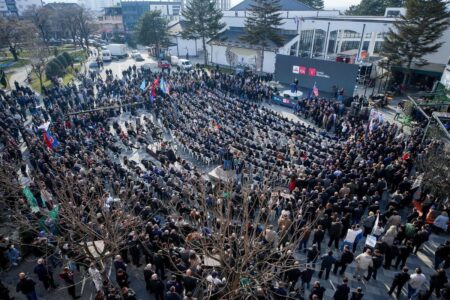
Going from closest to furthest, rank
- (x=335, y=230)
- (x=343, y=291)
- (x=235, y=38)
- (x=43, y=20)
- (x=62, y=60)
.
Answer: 1. (x=343, y=291)
2. (x=335, y=230)
3. (x=62, y=60)
4. (x=235, y=38)
5. (x=43, y=20)

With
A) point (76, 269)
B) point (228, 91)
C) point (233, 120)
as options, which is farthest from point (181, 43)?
point (76, 269)

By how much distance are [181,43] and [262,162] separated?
143ft

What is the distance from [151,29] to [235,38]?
47.7 ft

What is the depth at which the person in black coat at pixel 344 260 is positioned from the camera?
33.9 feet

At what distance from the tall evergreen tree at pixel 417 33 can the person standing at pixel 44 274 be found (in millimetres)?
33558

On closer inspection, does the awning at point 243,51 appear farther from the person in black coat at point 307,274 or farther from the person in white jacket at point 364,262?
the person in black coat at point 307,274

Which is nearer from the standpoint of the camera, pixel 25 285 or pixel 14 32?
pixel 25 285

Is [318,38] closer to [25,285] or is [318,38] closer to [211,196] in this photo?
[211,196]

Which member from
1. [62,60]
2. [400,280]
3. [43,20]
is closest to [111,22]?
[43,20]

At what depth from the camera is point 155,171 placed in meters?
16.1

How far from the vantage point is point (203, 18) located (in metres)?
47.4

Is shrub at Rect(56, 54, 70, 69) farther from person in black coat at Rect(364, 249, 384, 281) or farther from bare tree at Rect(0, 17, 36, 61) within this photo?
person in black coat at Rect(364, 249, 384, 281)

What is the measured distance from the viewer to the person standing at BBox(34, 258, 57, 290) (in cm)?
992

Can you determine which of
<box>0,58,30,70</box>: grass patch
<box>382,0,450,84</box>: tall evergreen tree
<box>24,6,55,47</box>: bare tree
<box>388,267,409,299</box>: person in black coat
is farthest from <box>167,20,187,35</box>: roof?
<box>388,267,409,299</box>: person in black coat
